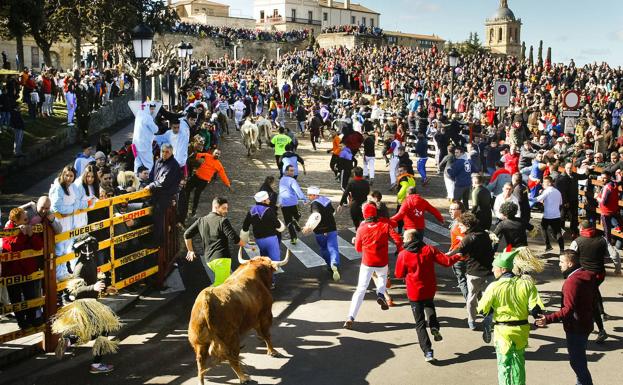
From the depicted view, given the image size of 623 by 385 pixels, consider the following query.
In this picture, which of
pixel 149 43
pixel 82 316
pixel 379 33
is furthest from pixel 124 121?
pixel 379 33

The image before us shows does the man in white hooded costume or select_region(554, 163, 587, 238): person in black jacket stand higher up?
the man in white hooded costume

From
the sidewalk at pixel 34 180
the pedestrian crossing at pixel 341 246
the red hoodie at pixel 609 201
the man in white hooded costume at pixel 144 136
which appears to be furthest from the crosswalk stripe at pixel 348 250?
the sidewalk at pixel 34 180

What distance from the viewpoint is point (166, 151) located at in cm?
1163

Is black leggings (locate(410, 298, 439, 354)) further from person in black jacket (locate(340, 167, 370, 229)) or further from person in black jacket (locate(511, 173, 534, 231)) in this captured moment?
person in black jacket (locate(511, 173, 534, 231))

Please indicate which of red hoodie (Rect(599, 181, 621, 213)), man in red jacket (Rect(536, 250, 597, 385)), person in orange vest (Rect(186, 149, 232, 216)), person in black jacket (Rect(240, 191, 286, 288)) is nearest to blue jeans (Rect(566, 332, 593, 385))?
man in red jacket (Rect(536, 250, 597, 385))

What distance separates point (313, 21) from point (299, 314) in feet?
376

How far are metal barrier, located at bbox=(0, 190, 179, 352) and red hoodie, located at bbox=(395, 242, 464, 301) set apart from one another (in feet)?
14.4

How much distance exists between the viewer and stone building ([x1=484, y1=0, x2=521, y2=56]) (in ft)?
491

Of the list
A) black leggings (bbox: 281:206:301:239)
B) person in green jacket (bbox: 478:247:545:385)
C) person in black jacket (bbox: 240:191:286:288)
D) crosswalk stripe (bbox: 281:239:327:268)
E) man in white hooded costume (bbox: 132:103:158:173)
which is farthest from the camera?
man in white hooded costume (bbox: 132:103:158:173)

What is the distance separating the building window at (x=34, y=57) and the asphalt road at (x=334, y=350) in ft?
231

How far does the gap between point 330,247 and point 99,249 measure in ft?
13.4

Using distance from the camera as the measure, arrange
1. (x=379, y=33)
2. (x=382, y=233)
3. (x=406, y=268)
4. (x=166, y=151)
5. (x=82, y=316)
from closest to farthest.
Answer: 1. (x=82, y=316)
2. (x=406, y=268)
3. (x=382, y=233)
4. (x=166, y=151)
5. (x=379, y=33)

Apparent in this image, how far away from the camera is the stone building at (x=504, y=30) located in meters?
150

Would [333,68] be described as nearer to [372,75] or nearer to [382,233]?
[372,75]
